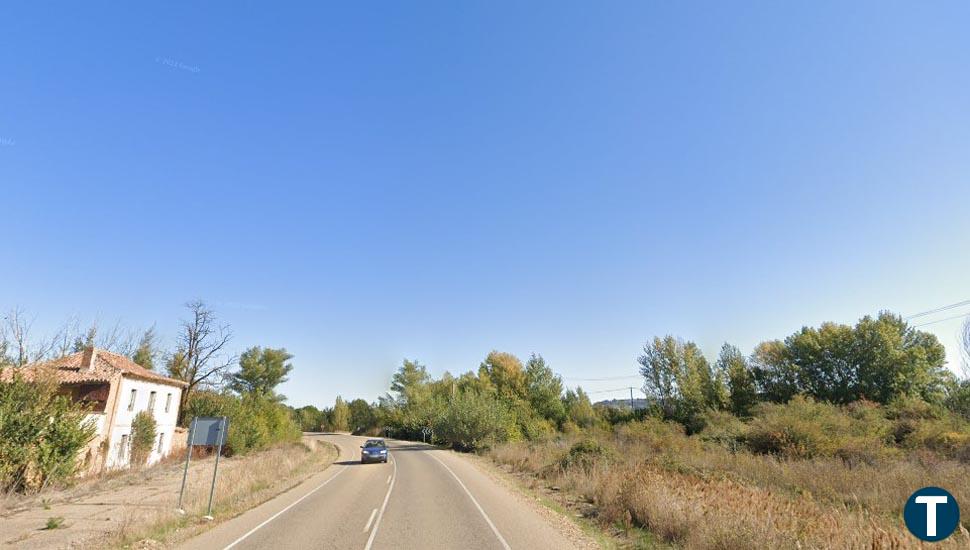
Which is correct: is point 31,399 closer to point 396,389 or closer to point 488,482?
point 488,482

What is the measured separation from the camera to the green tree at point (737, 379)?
2234 inches

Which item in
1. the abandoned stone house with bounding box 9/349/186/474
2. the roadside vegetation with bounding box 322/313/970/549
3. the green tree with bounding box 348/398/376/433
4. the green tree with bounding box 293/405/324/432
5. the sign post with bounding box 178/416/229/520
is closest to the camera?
the roadside vegetation with bounding box 322/313/970/549

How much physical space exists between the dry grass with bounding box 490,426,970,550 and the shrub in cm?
2582

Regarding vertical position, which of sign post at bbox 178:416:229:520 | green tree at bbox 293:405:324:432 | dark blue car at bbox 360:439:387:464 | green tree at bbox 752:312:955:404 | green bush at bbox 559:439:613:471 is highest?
green tree at bbox 752:312:955:404

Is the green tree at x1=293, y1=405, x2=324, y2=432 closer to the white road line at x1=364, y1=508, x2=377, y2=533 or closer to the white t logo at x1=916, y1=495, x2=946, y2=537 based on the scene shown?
the white road line at x1=364, y1=508, x2=377, y2=533

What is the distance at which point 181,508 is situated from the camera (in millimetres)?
15109

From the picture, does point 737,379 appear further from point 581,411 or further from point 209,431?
point 209,431

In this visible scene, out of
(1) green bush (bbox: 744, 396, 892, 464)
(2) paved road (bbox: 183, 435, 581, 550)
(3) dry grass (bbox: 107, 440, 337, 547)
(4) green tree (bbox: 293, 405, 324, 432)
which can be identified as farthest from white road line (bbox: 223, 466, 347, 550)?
(4) green tree (bbox: 293, 405, 324, 432)

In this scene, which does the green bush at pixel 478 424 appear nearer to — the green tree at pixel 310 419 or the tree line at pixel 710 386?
the tree line at pixel 710 386

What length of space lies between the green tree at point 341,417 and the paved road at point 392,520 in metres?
87.6

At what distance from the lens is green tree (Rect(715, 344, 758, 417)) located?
56.8 metres

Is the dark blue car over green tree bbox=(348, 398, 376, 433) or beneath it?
over

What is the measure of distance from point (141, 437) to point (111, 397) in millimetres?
3819

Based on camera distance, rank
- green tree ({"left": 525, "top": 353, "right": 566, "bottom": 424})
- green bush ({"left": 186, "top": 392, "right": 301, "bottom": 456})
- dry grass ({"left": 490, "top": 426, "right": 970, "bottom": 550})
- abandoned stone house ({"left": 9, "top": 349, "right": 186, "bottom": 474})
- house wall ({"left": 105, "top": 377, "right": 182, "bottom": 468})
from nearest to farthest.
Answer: dry grass ({"left": 490, "top": 426, "right": 970, "bottom": 550})
abandoned stone house ({"left": 9, "top": 349, "right": 186, "bottom": 474})
house wall ({"left": 105, "top": 377, "right": 182, "bottom": 468})
green bush ({"left": 186, "top": 392, "right": 301, "bottom": 456})
green tree ({"left": 525, "top": 353, "right": 566, "bottom": 424})
